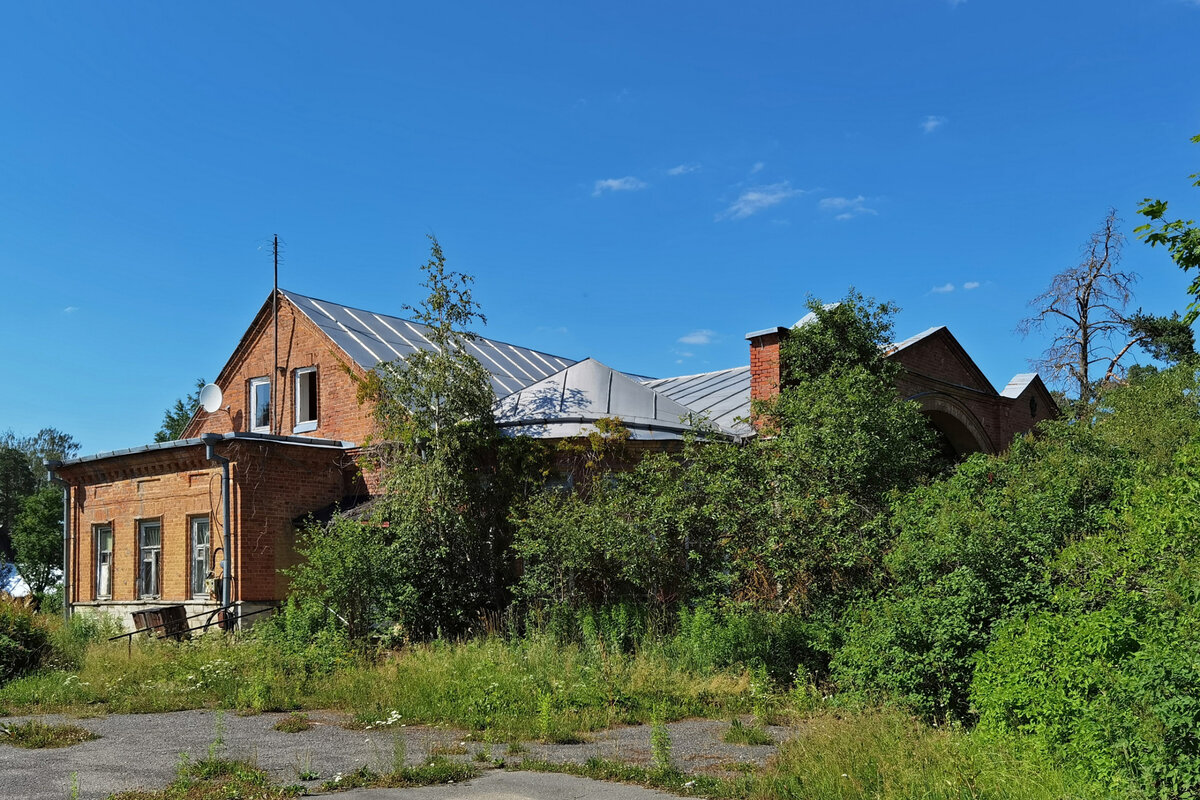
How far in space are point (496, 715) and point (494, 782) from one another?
2654 millimetres

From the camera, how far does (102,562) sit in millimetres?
21422

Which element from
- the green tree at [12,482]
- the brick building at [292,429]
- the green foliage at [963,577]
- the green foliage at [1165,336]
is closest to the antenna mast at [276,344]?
the brick building at [292,429]

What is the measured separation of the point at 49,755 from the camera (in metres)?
9.12

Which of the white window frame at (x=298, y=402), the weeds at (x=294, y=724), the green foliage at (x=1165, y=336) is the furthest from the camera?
the green foliage at (x=1165, y=336)

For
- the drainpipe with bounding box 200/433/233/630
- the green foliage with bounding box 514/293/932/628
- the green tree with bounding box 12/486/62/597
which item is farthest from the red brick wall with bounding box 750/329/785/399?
the green tree with bounding box 12/486/62/597

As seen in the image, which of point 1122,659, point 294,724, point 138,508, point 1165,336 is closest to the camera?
point 1122,659

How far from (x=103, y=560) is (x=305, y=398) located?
5573mm

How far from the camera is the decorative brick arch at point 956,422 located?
20.8 metres

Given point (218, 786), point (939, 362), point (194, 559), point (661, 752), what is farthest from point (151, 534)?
point (939, 362)

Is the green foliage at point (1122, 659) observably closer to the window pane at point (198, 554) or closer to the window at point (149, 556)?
the window pane at point (198, 554)

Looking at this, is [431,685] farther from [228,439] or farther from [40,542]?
[40,542]

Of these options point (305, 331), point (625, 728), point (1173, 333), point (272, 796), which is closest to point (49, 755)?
point (272, 796)

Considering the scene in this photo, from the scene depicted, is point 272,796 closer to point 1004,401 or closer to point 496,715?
point 496,715

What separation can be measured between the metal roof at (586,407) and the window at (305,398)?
5.54m
